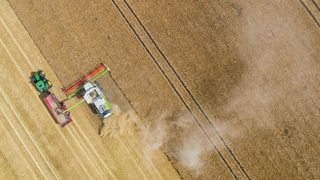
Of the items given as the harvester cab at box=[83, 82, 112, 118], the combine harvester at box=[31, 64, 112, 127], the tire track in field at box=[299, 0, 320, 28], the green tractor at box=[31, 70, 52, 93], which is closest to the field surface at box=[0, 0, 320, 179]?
the tire track in field at box=[299, 0, 320, 28]

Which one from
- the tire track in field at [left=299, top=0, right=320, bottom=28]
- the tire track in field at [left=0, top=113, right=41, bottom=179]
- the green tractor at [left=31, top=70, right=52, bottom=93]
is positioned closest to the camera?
the tire track in field at [left=299, top=0, right=320, bottom=28]

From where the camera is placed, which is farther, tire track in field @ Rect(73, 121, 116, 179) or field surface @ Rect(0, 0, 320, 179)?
tire track in field @ Rect(73, 121, 116, 179)

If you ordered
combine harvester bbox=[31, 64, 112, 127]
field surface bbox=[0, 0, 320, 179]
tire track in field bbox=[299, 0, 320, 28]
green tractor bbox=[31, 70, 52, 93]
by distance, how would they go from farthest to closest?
green tractor bbox=[31, 70, 52, 93] → combine harvester bbox=[31, 64, 112, 127] → tire track in field bbox=[299, 0, 320, 28] → field surface bbox=[0, 0, 320, 179]

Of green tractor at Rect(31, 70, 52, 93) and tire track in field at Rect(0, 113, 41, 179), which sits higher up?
green tractor at Rect(31, 70, 52, 93)

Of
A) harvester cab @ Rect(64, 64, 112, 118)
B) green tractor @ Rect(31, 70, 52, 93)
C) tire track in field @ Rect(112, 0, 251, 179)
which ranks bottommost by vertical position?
tire track in field @ Rect(112, 0, 251, 179)

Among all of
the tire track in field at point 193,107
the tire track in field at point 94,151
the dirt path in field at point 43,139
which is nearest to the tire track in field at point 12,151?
the dirt path in field at point 43,139

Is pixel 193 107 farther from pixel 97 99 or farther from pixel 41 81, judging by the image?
pixel 41 81

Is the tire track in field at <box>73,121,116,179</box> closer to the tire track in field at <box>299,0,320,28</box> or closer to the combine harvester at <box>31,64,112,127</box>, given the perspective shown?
the combine harvester at <box>31,64,112,127</box>

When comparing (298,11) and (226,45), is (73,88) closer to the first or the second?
(226,45)
